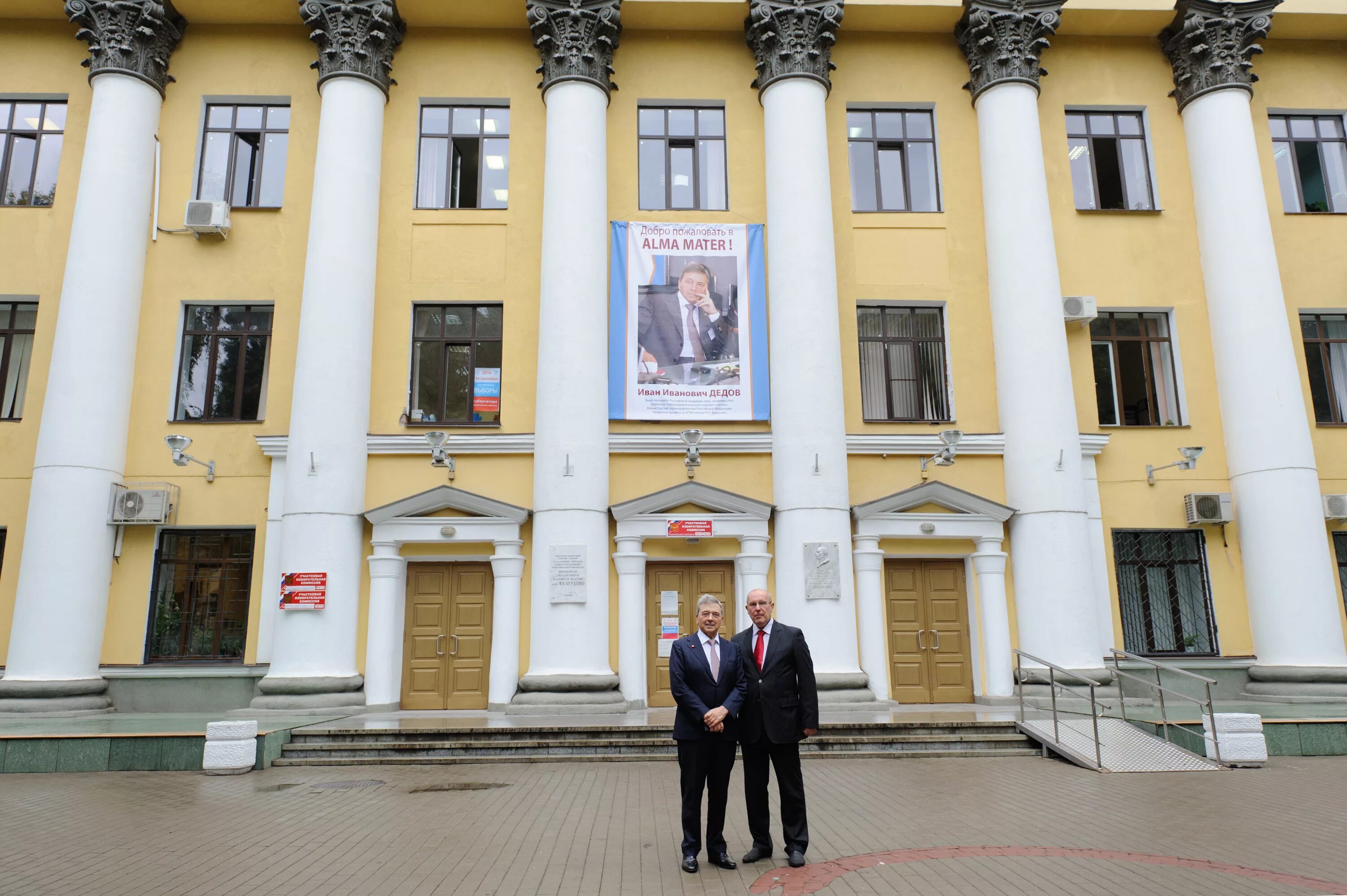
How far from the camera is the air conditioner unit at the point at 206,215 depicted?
50.3ft

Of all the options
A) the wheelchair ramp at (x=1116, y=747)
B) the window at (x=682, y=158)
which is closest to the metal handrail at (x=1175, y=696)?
the wheelchair ramp at (x=1116, y=747)

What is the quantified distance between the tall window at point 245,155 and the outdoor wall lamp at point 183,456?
431cm

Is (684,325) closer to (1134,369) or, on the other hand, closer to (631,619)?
(631,619)

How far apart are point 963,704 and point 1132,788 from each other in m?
5.58

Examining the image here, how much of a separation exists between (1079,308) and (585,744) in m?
10.5

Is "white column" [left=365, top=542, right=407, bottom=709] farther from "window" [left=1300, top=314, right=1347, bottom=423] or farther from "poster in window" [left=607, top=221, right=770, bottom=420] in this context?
"window" [left=1300, top=314, right=1347, bottom=423]

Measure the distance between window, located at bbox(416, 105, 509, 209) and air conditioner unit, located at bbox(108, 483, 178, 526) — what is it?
628 centimetres

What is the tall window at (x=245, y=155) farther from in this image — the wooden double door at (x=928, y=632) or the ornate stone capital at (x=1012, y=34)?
the wooden double door at (x=928, y=632)

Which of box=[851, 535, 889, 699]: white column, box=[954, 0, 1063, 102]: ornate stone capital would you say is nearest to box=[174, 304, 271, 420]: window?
box=[851, 535, 889, 699]: white column

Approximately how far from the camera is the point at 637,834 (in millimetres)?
7145

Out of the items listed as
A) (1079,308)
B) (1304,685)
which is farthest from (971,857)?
(1079,308)

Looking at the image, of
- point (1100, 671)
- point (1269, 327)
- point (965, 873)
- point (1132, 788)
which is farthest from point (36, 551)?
point (1269, 327)

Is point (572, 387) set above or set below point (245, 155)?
below

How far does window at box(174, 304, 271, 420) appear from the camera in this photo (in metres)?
15.4
